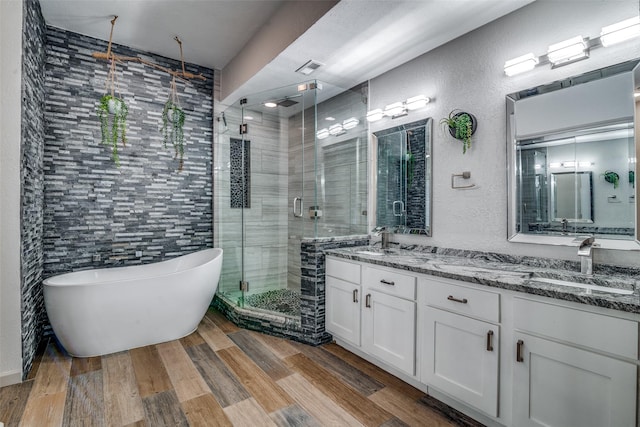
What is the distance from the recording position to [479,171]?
236cm

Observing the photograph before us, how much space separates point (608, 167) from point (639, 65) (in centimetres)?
54

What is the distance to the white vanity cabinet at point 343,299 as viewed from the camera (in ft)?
8.16

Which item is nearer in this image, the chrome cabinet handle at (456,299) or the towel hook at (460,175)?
the chrome cabinet handle at (456,299)

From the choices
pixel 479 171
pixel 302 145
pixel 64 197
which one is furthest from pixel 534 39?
pixel 64 197

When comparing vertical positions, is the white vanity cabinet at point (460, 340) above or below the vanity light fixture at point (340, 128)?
below

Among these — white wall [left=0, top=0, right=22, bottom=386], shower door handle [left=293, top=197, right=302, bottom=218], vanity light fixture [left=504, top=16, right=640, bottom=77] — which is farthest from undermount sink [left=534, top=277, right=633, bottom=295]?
white wall [left=0, top=0, right=22, bottom=386]

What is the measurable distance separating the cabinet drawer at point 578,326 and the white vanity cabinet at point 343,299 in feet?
3.81

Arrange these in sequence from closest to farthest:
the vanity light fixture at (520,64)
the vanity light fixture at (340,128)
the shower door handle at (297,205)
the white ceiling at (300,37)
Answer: the vanity light fixture at (520,64) < the white ceiling at (300,37) < the vanity light fixture at (340,128) < the shower door handle at (297,205)

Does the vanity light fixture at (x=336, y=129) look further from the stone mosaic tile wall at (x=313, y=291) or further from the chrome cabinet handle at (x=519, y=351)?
the chrome cabinet handle at (x=519, y=351)

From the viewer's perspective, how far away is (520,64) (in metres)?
2.07

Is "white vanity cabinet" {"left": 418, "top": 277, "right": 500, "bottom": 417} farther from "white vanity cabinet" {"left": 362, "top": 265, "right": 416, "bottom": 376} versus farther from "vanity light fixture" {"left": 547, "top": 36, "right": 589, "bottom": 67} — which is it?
"vanity light fixture" {"left": 547, "top": 36, "right": 589, "bottom": 67}

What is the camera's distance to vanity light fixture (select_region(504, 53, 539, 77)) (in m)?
2.03

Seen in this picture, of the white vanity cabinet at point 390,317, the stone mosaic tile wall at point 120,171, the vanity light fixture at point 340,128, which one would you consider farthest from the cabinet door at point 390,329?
the stone mosaic tile wall at point 120,171

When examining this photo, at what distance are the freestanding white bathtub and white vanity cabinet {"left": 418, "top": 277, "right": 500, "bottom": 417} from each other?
1984mm
